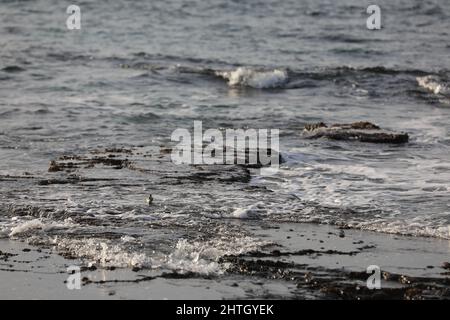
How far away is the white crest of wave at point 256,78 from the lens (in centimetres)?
1831

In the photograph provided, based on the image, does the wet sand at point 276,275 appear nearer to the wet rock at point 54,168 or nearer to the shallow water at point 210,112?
the shallow water at point 210,112

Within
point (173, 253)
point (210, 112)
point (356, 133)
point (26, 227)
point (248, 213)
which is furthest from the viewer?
point (210, 112)

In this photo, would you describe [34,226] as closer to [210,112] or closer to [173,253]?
[173,253]

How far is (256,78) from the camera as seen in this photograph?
60.9ft

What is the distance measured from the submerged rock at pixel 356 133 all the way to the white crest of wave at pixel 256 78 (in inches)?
188

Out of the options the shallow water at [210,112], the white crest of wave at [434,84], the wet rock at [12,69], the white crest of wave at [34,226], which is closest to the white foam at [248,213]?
the shallow water at [210,112]

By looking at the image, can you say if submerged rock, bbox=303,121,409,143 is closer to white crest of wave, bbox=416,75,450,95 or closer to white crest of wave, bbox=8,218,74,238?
white crest of wave, bbox=416,75,450,95

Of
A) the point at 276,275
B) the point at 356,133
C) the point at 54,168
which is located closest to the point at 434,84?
the point at 356,133

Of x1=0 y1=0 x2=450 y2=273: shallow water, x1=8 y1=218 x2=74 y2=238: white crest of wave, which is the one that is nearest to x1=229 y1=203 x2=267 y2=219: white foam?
x1=0 y1=0 x2=450 y2=273: shallow water

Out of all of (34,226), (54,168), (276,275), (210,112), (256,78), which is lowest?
(276,275)

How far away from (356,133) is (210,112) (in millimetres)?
3149

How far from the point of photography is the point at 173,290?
7059 mm
